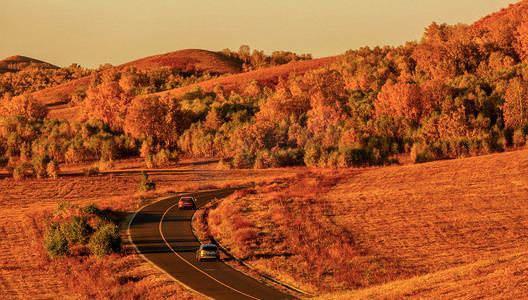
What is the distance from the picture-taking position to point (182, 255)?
3875 centimetres

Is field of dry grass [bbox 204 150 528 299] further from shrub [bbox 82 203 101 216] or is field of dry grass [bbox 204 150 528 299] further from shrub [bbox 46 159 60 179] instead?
shrub [bbox 46 159 60 179]

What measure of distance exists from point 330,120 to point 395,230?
46795 millimetres

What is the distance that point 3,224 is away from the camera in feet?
164

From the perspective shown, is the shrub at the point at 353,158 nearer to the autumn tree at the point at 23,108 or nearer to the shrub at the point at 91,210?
the shrub at the point at 91,210

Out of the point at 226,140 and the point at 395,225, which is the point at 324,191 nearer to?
the point at 395,225

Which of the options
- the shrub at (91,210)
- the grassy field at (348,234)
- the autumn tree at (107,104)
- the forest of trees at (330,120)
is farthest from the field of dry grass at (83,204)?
the autumn tree at (107,104)

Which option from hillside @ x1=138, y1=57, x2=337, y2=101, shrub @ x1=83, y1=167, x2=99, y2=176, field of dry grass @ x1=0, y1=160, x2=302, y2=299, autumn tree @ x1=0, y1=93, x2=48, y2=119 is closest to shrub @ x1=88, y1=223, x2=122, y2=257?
field of dry grass @ x1=0, y1=160, x2=302, y2=299

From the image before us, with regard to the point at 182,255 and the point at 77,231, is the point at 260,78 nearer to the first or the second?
the point at 77,231

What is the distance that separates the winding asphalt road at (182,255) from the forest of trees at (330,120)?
27494mm

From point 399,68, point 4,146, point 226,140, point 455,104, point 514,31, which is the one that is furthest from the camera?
point 399,68

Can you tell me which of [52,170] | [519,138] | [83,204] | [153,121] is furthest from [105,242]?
[153,121]

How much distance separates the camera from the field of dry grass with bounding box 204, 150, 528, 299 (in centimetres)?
2962

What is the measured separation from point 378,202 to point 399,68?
250ft

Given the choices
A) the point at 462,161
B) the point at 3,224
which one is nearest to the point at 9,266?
the point at 3,224
